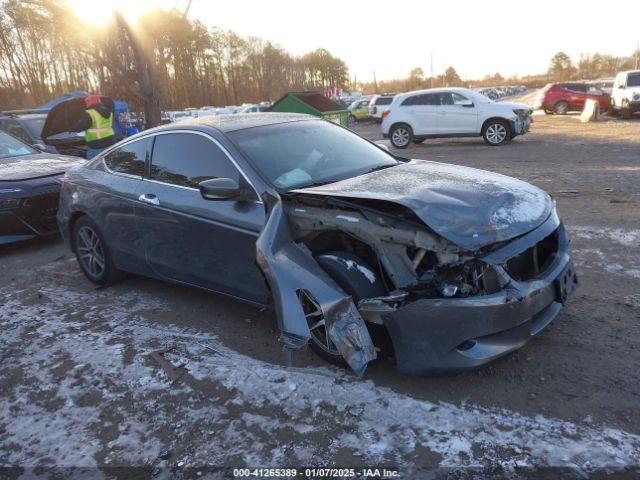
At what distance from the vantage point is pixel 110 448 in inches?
104

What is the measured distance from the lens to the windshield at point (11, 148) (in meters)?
7.54

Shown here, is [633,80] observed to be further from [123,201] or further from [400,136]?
[123,201]

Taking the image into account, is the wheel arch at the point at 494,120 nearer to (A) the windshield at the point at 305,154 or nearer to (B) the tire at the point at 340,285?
(A) the windshield at the point at 305,154

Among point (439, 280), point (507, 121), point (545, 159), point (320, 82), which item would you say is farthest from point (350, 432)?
point (320, 82)

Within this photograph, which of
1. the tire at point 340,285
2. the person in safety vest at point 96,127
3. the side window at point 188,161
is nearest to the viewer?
the tire at point 340,285

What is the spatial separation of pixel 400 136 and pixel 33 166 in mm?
11328

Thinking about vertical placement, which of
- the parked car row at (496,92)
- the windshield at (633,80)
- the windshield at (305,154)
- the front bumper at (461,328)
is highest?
the parked car row at (496,92)

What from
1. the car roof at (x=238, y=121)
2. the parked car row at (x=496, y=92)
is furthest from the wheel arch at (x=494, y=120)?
the parked car row at (x=496, y=92)

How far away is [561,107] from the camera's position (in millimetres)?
26141

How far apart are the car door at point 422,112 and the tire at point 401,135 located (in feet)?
0.74

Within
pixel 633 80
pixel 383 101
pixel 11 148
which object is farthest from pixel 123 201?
pixel 383 101

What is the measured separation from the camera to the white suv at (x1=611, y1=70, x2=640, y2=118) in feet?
64.9

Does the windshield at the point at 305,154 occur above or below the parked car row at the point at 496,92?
below

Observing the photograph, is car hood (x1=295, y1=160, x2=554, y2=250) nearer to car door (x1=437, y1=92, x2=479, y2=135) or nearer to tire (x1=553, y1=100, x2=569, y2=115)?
car door (x1=437, y1=92, x2=479, y2=135)
